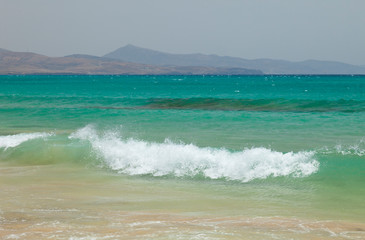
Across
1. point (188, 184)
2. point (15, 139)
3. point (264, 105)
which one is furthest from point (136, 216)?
point (264, 105)

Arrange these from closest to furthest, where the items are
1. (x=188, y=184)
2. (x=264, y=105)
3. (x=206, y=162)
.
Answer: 1. (x=188, y=184)
2. (x=206, y=162)
3. (x=264, y=105)

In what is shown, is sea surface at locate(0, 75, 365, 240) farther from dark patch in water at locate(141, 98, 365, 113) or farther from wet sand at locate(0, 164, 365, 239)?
dark patch in water at locate(141, 98, 365, 113)

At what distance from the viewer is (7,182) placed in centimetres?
1475

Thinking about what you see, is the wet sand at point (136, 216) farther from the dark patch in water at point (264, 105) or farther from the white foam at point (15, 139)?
the dark patch in water at point (264, 105)

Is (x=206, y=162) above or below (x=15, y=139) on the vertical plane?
above

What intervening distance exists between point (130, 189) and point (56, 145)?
756 centimetres

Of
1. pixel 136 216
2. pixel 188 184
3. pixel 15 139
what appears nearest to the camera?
pixel 136 216

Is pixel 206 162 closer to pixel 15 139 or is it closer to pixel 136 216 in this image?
pixel 136 216

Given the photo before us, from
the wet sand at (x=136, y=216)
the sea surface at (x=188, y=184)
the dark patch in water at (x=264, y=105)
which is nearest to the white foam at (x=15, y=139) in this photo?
the sea surface at (x=188, y=184)

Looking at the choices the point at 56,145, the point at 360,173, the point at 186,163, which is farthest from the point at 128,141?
the point at 360,173

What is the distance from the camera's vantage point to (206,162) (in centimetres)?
1648

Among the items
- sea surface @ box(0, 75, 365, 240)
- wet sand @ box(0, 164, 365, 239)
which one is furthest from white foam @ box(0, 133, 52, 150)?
wet sand @ box(0, 164, 365, 239)

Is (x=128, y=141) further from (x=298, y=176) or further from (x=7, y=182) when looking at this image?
(x=298, y=176)

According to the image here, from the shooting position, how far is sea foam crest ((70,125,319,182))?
1527 cm
